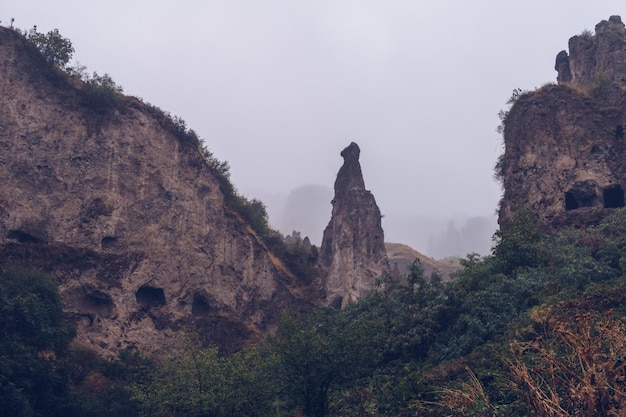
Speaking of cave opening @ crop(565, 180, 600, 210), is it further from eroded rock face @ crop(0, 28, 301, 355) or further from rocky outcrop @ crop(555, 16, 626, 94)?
eroded rock face @ crop(0, 28, 301, 355)

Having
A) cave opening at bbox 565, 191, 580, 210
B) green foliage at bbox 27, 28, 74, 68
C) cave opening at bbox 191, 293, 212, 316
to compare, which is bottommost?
cave opening at bbox 191, 293, 212, 316

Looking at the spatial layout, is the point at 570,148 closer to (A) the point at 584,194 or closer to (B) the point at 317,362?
(A) the point at 584,194

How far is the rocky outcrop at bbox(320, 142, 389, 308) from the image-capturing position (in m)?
41.7

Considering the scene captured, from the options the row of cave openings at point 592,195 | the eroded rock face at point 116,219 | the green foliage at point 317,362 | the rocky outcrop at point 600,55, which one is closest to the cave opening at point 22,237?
the eroded rock face at point 116,219

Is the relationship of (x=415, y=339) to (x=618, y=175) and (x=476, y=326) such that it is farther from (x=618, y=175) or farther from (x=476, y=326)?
(x=618, y=175)

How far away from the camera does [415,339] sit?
2338 cm

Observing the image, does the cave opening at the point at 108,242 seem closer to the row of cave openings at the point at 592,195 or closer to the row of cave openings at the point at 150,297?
the row of cave openings at the point at 150,297

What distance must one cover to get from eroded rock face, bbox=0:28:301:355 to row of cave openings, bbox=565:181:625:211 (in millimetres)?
20142

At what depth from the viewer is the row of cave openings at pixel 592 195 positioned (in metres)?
30.0

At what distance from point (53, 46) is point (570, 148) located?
31156mm

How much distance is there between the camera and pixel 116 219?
3092cm

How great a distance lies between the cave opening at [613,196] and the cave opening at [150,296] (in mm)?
25605

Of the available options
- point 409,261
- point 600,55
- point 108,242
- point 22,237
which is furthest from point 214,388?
point 409,261

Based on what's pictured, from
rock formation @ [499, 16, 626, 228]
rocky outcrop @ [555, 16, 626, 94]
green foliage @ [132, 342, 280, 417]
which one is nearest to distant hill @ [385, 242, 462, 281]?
rocky outcrop @ [555, 16, 626, 94]
